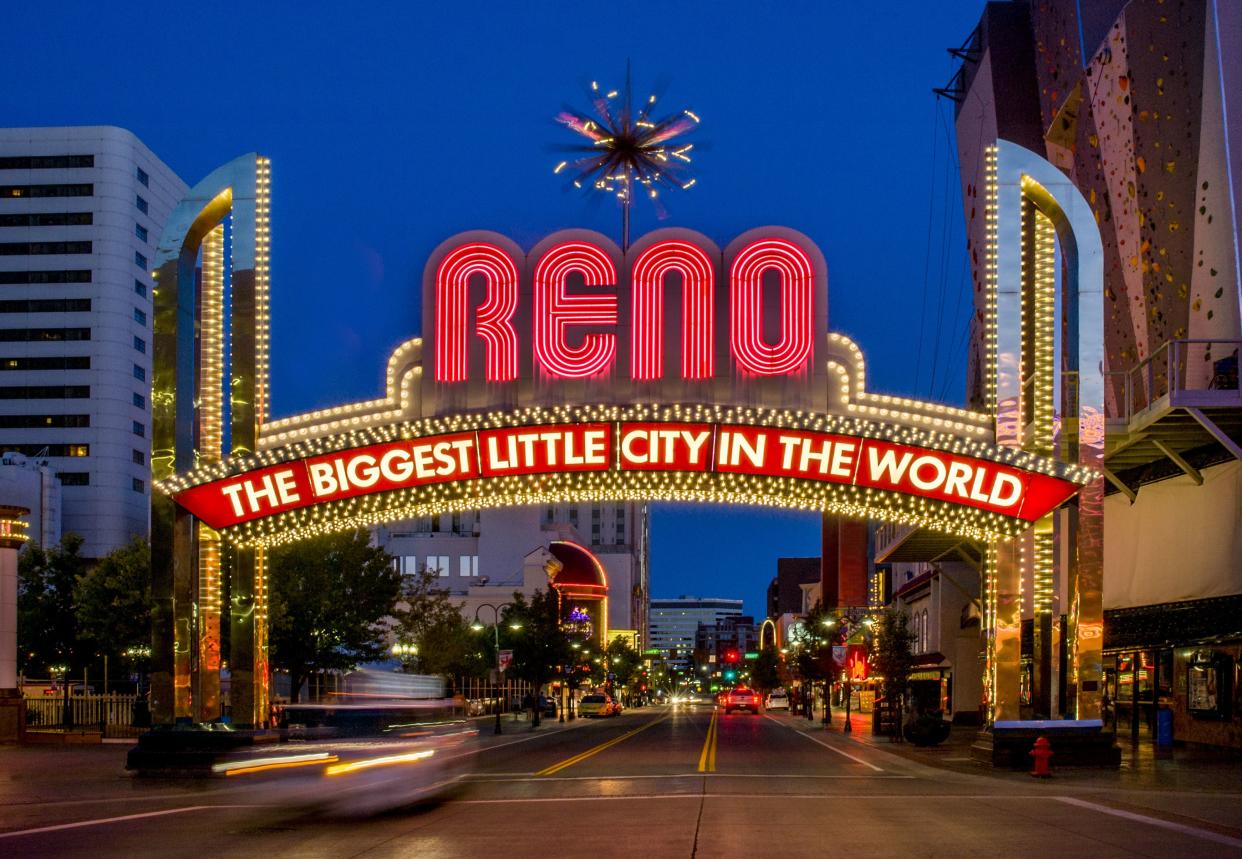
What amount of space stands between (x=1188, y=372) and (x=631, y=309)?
541 inches

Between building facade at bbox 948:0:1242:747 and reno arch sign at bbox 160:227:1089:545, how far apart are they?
160 inches

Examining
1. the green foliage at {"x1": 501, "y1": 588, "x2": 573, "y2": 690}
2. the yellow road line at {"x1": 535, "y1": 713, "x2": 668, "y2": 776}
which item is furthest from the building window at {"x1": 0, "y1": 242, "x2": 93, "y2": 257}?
the yellow road line at {"x1": 535, "y1": 713, "x2": 668, "y2": 776}

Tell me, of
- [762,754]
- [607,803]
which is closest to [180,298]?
[607,803]

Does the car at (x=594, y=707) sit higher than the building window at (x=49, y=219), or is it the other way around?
the building window at (x=49, y=219)

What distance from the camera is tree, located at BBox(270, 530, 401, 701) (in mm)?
56844

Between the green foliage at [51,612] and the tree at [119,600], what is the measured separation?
367 inches

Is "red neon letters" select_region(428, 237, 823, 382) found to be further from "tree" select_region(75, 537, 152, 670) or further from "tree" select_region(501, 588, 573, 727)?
"tree" select_region(501, 588, 573, 727)

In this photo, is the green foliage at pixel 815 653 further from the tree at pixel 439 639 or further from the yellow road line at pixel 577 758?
the yellow road line at pixel 577 758

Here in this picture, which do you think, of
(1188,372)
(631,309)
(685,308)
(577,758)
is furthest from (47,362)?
(1188,372)

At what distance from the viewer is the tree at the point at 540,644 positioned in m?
77.2

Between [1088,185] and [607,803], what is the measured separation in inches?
1169

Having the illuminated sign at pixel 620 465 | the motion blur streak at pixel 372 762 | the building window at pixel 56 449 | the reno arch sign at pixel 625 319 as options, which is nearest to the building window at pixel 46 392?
the building window at pixel 56 449

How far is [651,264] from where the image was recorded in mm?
28406

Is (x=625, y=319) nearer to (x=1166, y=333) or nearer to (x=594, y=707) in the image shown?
(x=1166, y=333)
